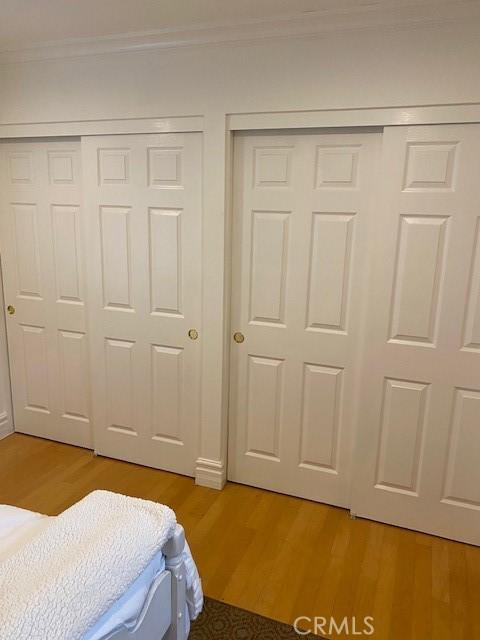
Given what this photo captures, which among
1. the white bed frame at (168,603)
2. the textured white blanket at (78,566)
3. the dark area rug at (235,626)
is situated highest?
the textured white blanket at (78,566)

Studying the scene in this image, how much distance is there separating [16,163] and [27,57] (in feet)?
1.92

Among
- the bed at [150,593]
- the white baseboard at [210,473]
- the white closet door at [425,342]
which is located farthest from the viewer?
the white baseboard at [210,473]

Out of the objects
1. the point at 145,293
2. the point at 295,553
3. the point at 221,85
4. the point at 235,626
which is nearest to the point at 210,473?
the point at 295,553

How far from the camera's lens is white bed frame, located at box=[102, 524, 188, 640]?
49.4 inches

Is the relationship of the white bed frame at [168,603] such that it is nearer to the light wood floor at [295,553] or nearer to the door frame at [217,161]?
the light wood floor at [295,553]

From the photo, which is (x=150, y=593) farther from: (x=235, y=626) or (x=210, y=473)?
(x=210, y=473)

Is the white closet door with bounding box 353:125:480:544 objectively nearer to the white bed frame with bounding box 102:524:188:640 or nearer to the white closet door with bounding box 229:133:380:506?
the white closet door with bounding box 229:133:380:506

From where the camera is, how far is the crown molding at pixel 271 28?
75.9 inches

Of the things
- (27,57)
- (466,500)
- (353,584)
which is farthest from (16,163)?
(466,500)

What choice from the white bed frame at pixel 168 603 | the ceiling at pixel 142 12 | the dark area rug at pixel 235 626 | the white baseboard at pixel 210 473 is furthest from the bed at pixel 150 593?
the ceiling at pixel 142 12

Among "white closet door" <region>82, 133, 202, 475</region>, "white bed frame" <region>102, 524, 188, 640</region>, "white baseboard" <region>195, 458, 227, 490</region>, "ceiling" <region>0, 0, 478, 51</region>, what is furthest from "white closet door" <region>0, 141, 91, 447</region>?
"white bed frame" <region>102, 524, 188, 640</region>

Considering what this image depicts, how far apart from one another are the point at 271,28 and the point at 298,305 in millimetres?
1266

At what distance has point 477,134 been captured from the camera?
1.99 metres

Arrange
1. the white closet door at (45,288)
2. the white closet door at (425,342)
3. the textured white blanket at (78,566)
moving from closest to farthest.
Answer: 1. the textured white blanket at (78,566)
2. the white closet door at (425,342)
3. the white closet door at (45,288)
